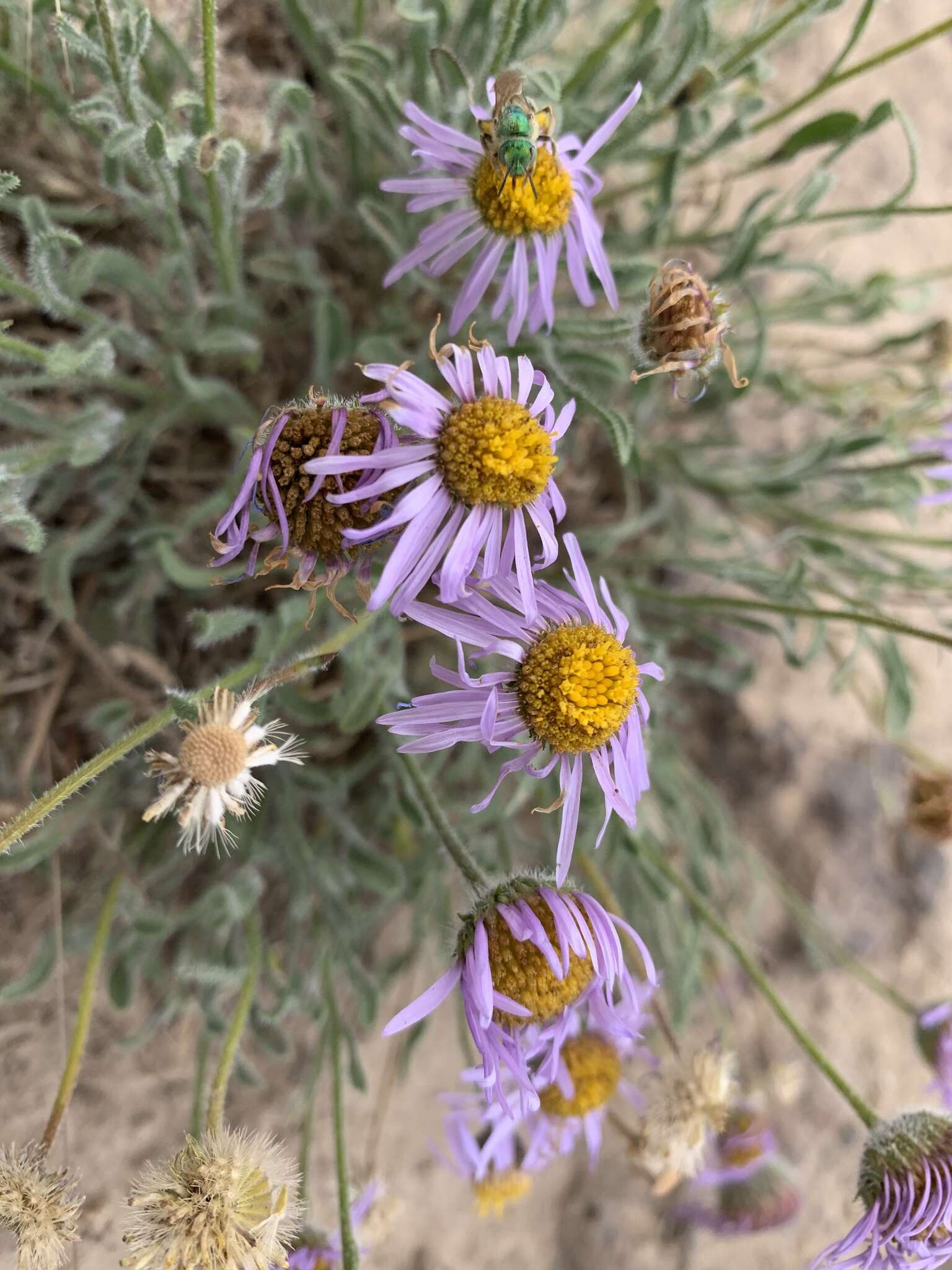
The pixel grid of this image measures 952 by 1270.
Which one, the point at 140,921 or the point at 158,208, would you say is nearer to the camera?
the point at 140,921

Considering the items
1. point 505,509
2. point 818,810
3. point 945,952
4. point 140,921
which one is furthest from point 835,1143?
point 505,509

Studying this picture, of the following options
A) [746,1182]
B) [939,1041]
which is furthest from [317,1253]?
[939,1041]

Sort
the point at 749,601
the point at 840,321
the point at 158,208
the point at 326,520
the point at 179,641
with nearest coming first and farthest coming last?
the point at 326,520
the point at 749,601
the point at 158,208
the point at 179,641
the point at 840,321

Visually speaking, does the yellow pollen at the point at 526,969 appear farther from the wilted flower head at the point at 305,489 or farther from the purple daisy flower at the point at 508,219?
the purple daisy flower at the point at 508,219

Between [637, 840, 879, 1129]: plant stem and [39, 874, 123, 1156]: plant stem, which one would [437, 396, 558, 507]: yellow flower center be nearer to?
[637, 840, 879, 1129]: plant stem

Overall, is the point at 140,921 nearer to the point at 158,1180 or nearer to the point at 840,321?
the point at 158,1180
